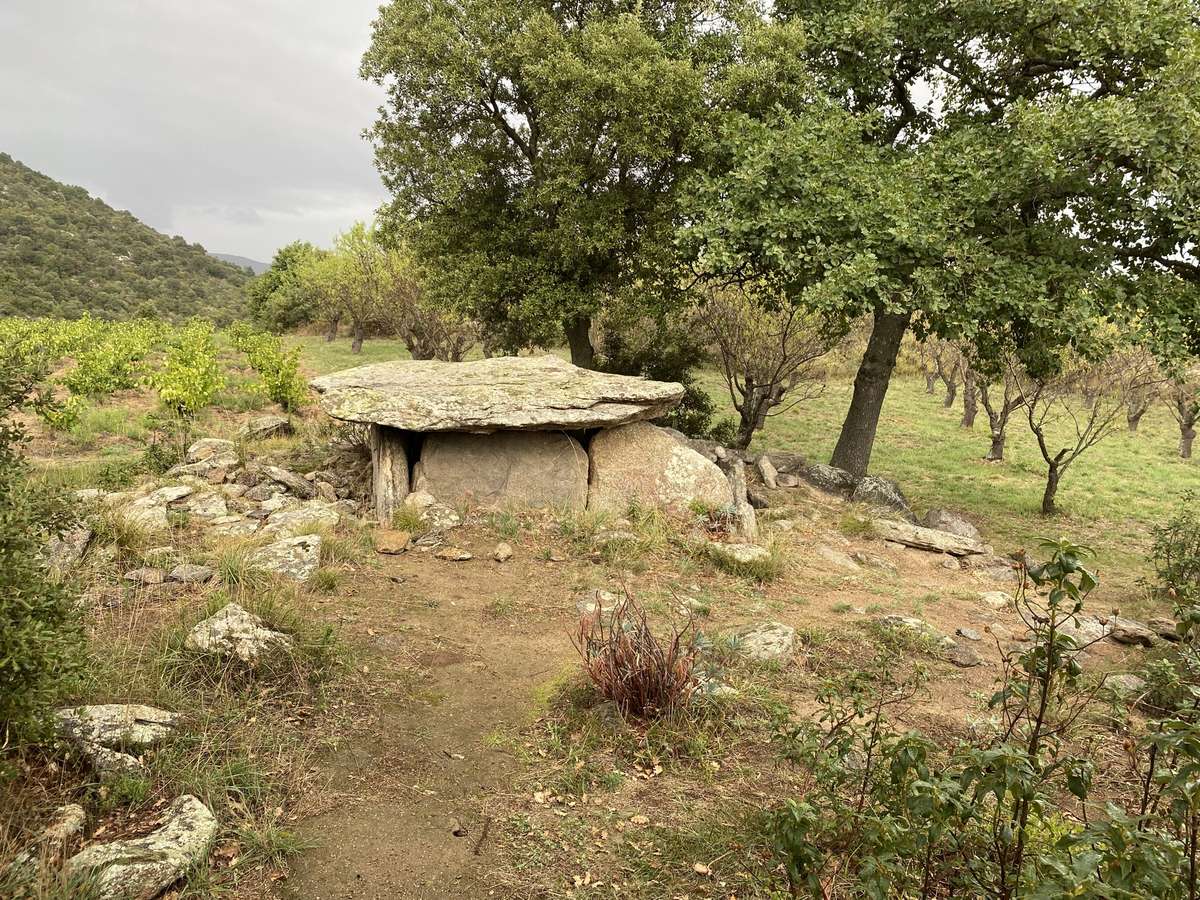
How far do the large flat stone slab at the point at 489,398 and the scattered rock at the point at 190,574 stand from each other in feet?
11.0

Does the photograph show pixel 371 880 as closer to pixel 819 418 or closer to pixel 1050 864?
pixel 1050 864

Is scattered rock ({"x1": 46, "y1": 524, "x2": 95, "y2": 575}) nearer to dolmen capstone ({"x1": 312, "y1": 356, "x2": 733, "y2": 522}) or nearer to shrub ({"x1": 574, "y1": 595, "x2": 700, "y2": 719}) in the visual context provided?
dolmen capstone ({"x1": 312, "y1": 356, "x2": 733, "y2": 522})

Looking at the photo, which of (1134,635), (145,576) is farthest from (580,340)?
(1134,635)

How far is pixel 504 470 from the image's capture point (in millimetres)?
10727

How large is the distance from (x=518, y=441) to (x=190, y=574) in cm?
500

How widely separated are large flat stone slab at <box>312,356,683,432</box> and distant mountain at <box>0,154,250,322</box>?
124 ft

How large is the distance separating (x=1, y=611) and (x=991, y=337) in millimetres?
12699

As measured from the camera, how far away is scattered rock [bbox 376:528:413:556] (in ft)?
29.2

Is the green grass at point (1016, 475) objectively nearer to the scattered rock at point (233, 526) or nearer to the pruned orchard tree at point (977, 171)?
the pruned orchard tree at point (977, 171)

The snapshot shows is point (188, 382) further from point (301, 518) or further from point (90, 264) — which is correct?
point (90, 264)

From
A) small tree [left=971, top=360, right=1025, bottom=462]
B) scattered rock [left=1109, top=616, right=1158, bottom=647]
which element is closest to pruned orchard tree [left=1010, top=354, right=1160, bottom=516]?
small tree [left=971, top=360, right=1025, bottom=462]

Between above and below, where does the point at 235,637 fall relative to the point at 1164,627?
above

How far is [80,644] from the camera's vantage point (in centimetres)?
406

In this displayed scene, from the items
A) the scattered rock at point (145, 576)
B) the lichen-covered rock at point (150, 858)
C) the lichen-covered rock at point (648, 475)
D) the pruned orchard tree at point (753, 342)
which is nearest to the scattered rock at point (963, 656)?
the lichen-covered rock at point (648, 475)
